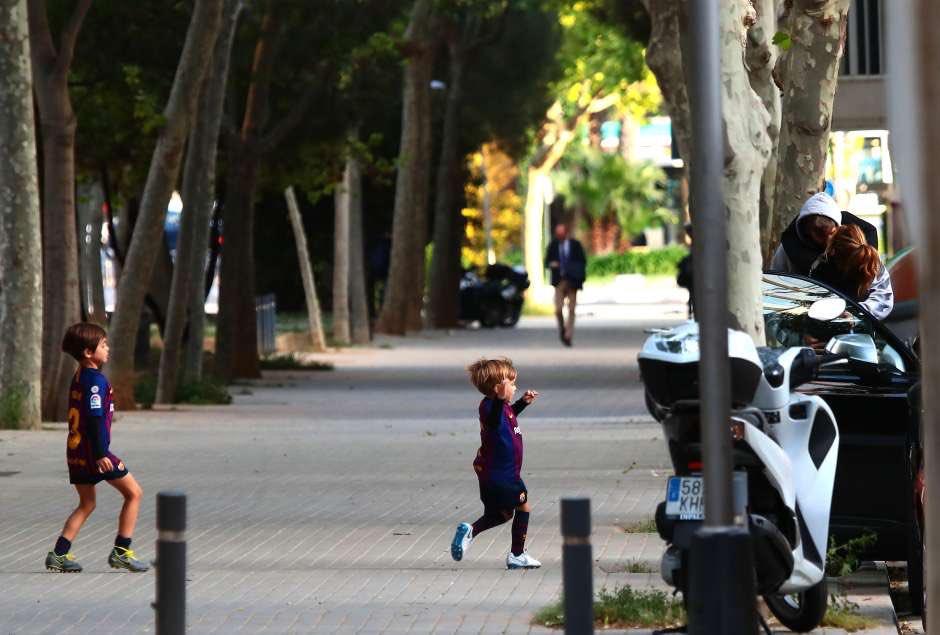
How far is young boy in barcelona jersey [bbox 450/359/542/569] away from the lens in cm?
998

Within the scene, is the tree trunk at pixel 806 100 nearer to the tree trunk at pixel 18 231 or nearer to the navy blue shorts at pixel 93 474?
the tree trunk at pixel 18 231

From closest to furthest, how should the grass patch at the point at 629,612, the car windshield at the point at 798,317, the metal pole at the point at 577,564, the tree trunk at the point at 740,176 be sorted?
the metal pole at the point at 577,564
the grass patch at the point at 629,612
the tree trunk at the point at 740,176
the car windshield at the point at 798,317

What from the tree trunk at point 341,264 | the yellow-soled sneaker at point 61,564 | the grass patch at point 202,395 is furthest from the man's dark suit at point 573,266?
the yellow-soled sneaker at point 61,564

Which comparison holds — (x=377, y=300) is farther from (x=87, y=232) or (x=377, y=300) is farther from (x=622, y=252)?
(x=622, y=252)

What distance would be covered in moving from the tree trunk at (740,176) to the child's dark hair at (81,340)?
3.09 meters

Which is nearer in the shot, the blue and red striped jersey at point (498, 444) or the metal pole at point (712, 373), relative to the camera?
the metal pole at point (712, 373)

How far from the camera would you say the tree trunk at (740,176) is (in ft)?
A: 30.8

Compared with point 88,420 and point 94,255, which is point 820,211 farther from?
point 94,255

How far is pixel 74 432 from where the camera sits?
10281 millimetres

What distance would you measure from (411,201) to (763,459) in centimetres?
3147

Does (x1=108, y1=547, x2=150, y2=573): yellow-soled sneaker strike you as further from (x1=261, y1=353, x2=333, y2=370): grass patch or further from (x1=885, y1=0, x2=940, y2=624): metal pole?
(x1=261, y1=353, x2=333, y2=370): grass patch

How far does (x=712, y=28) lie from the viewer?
7387 mm

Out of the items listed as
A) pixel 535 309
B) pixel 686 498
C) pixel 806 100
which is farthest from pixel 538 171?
pixel 686 498

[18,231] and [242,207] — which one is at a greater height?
[242,207]
